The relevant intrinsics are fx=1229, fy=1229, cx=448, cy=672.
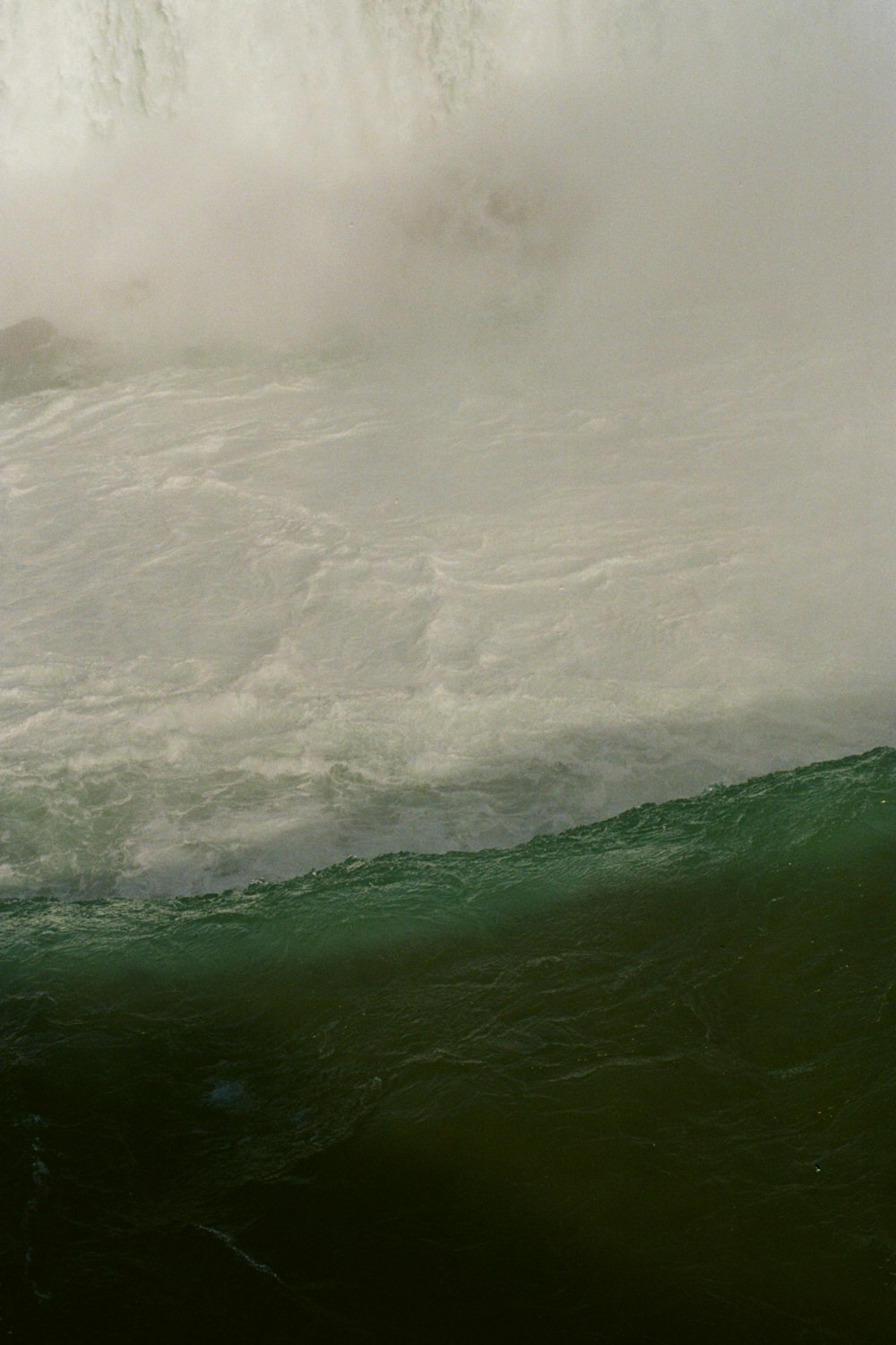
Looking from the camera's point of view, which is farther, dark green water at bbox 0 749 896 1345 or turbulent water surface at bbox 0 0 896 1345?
turbulent water surface at bbox 0 0 896 1345

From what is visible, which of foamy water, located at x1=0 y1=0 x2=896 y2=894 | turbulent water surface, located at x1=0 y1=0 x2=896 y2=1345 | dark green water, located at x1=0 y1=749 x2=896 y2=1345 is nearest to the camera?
dark green water, located at x1=0 y1=749 x2=896 y2=1345

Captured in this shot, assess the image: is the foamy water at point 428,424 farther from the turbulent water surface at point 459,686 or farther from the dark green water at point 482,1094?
the dark green water at point 482,1094

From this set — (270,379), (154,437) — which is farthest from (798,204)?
(154,437)

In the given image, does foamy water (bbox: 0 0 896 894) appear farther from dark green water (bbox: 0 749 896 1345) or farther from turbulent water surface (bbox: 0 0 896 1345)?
dark green water (bbox: 0 749 896 1345)

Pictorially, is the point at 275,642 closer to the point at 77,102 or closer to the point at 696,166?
the point at 696,166

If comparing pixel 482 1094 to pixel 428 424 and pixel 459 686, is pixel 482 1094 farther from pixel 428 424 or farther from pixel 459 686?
pixel 428 424

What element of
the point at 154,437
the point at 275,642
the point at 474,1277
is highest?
the point at 154,437

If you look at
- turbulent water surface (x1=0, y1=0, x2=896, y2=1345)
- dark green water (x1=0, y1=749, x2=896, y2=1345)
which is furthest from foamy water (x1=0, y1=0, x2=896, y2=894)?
dark green water (x1=0, y1=749, x2=896, y2=1345)
